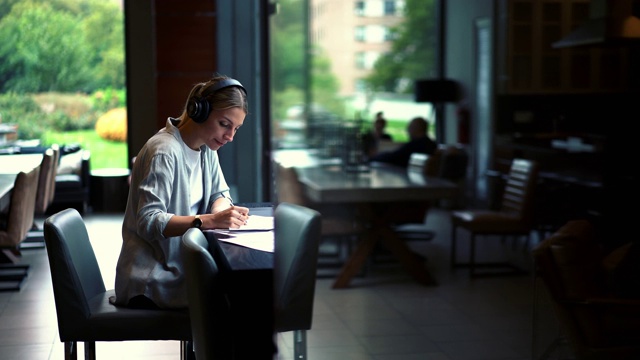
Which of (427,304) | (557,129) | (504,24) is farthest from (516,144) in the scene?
(427,304)

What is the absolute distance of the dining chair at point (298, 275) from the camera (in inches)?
62.7

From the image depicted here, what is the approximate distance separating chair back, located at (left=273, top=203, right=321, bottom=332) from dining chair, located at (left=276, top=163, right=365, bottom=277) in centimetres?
1

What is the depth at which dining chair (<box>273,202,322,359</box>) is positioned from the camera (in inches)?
62.7

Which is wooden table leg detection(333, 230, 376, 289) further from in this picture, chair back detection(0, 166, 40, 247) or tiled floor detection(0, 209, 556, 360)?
chair back detection(0, 166, 40, 247)

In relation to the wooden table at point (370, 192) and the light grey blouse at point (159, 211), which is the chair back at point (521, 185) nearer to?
the wooden table at point (370, 192)

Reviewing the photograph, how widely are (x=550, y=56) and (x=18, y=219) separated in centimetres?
405

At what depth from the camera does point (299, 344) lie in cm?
166

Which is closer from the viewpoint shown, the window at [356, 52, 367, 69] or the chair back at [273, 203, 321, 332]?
the window at [356, 52, 367, 69]

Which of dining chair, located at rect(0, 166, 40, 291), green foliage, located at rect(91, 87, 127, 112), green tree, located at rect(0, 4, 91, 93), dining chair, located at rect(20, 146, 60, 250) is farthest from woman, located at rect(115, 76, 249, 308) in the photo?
dining chair, located at rect(20, 146, 60, 250)

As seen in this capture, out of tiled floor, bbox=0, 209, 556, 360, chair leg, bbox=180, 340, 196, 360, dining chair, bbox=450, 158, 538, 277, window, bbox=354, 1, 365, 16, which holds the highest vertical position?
window, bbox=354, 1, 365, 16

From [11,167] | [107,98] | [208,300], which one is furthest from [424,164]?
[11,167]

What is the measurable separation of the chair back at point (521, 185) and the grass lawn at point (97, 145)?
1.50m

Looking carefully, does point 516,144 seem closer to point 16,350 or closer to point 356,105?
point 356,105

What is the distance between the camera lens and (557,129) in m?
1.60
